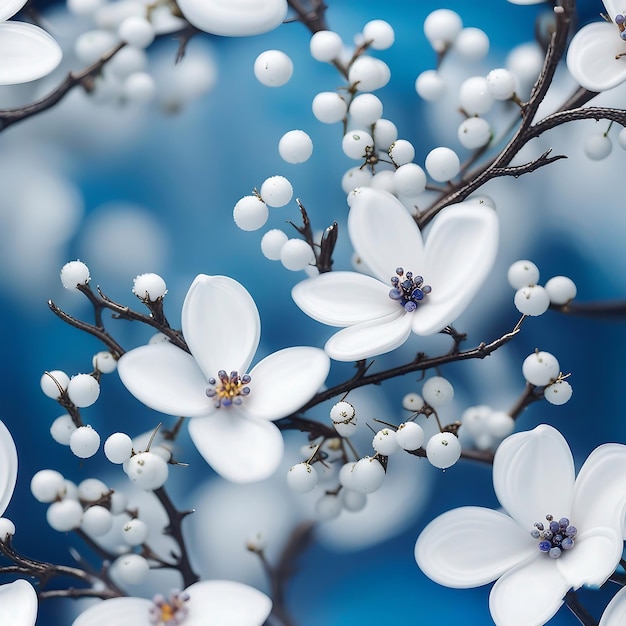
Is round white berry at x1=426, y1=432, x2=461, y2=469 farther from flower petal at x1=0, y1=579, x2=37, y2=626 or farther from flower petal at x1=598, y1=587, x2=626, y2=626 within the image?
flower petal at x1=0, y1=579, x2=37, y2=626

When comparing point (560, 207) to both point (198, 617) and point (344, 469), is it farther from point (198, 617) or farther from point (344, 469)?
point (198, 617)

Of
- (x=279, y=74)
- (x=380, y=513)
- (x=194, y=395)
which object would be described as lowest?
(x=380, y=513)

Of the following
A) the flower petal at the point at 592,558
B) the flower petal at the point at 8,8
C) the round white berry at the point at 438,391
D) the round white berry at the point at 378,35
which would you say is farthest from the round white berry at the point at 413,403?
the flower petal at the point at 8,8

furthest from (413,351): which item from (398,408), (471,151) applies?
(471,151)

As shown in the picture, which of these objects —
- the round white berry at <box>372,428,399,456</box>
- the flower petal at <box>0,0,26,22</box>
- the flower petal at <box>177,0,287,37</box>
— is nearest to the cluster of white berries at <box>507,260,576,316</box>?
the round white berry at <box>372,428,399,456</box>

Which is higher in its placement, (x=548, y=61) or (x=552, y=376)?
(x=548, y=61)

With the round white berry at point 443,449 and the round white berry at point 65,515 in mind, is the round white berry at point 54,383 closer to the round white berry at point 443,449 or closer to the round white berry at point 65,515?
the round white berry at point 65,515
